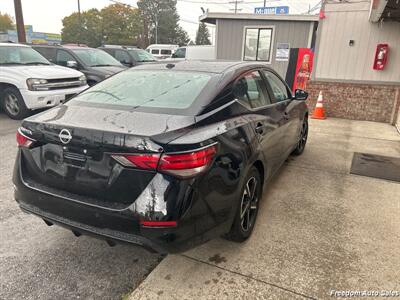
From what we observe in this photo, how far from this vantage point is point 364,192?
12.9ft

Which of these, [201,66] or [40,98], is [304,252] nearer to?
[201,66]

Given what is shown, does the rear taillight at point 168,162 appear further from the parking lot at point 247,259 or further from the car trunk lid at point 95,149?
the parking lot at point 247,259

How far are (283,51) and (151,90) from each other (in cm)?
1143

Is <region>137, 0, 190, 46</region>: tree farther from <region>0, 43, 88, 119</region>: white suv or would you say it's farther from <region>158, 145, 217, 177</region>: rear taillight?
<region>158, 145, 217, 177</region>: rear taillight

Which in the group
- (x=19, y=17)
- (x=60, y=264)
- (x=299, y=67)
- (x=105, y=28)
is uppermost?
(x=105, y=28)

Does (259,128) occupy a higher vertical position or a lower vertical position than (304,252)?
higher

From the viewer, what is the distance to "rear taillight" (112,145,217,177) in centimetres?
192

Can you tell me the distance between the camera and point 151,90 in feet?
9.11

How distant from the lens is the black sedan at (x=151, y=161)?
195 cm

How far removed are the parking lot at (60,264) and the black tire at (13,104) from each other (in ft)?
15.0

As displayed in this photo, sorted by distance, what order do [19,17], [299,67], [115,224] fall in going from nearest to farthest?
1. [115,224]
2. [299,67]
3. [19,17]

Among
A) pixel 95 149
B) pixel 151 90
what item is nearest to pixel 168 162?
pixel 95 149

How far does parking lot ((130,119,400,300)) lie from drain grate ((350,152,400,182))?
0.88 feet

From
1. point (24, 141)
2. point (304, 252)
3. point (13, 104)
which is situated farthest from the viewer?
point (13, 104)
